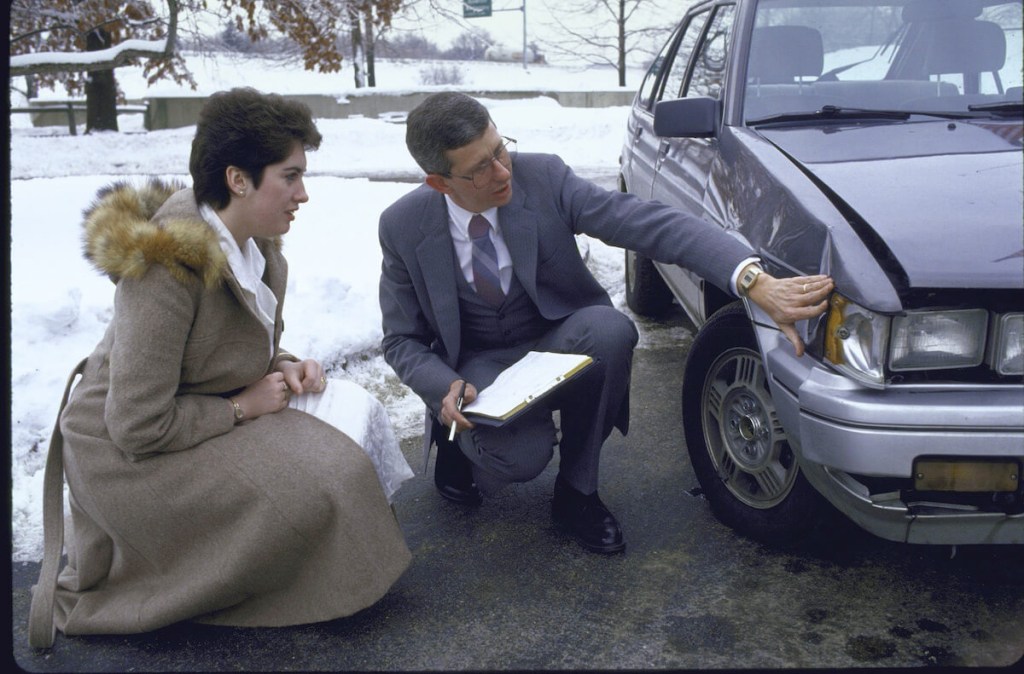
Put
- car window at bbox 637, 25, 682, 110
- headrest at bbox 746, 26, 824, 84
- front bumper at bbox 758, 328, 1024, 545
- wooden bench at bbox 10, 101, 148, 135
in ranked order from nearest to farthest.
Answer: front bumper at bbox 758, 328, 1024, 545, headrest at bbox 746, 26, 824, 84, car window at bbox 637, 25, 682, 110, wooden bench at bbox 10, 101, 148, 135

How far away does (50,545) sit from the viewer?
8.74 ft

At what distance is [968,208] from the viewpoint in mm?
2465

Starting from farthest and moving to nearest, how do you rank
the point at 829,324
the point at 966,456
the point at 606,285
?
the point at 606,285 < the point at 829,324 < the point at 966,456

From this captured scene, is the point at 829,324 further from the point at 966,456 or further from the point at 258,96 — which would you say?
the point at 258,96

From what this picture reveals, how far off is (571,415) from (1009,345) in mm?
1328

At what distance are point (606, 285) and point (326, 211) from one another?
2922mm

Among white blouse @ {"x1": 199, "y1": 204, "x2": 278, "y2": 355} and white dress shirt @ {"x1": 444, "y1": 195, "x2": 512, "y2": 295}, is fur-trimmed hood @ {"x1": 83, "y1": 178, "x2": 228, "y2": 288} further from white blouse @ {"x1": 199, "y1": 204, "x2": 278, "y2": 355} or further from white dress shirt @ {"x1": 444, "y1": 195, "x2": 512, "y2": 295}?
white dress shirt @ {"x1": 444, "y1": 195, "x2": 512, "y2": 295}

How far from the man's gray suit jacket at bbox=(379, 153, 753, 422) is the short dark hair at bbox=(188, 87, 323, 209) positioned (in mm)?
642

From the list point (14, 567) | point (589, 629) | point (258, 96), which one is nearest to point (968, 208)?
point (589, 629)

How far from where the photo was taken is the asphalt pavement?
2.51 metres

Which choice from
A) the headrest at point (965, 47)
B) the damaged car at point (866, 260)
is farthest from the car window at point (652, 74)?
the headrest at point (965, 47)

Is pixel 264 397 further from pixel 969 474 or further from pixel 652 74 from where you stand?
pixel 652 74

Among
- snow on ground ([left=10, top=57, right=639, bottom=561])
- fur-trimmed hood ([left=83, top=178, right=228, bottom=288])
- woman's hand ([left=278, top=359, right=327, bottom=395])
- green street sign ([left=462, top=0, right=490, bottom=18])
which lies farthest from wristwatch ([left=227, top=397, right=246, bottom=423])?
green street sign ([left=462, top=0, right=490, bottom=18])

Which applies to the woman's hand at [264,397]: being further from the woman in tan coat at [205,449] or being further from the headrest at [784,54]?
the headrest at [784,54]
